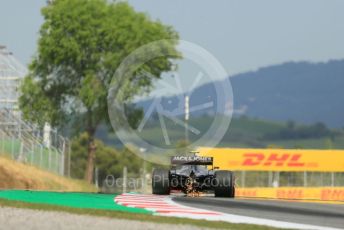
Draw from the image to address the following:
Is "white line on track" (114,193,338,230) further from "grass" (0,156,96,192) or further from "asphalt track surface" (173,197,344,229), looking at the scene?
"grass" (0,156,96,192)

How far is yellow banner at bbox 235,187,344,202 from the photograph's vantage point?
6695 centimetres

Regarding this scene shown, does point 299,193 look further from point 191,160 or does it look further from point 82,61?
point 191,160

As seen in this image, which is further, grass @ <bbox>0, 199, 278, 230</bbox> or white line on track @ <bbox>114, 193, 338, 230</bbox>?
white line on track @ <bbox>114, 193, 338, 230</bbox>

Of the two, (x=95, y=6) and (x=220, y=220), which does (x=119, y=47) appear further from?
(x=220, y=220)

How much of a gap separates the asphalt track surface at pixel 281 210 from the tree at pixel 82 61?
40771 mm

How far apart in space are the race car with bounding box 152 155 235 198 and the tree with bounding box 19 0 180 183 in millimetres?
37840

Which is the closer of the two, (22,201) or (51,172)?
(22,201)

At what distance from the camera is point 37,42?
2714 inches

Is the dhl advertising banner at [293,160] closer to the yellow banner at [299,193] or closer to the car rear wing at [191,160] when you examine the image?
the yellow banner at [299,193]

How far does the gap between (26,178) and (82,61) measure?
24.7 meters

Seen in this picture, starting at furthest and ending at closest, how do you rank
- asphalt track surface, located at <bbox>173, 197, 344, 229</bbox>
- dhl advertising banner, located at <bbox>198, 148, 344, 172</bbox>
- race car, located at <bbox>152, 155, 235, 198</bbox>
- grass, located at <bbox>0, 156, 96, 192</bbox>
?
dhl advertising banner, located at <bbox>198, 148, 344, 172</bbox>, grass, located at <bbox>0, 156, 96, 192</bbox>, race car, located at <bbox>152, 155, 235, 198</bbox>, asphalt track surface, located at <bbox>173, 197, 344, 229</bbox>

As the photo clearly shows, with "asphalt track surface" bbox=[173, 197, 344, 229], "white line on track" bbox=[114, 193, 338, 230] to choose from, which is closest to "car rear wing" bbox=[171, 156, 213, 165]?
"asphalt track surface" bbox=[173, 197, 344, 229]

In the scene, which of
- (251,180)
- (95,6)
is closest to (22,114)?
(95,6)

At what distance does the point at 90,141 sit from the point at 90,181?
3.18 metres
